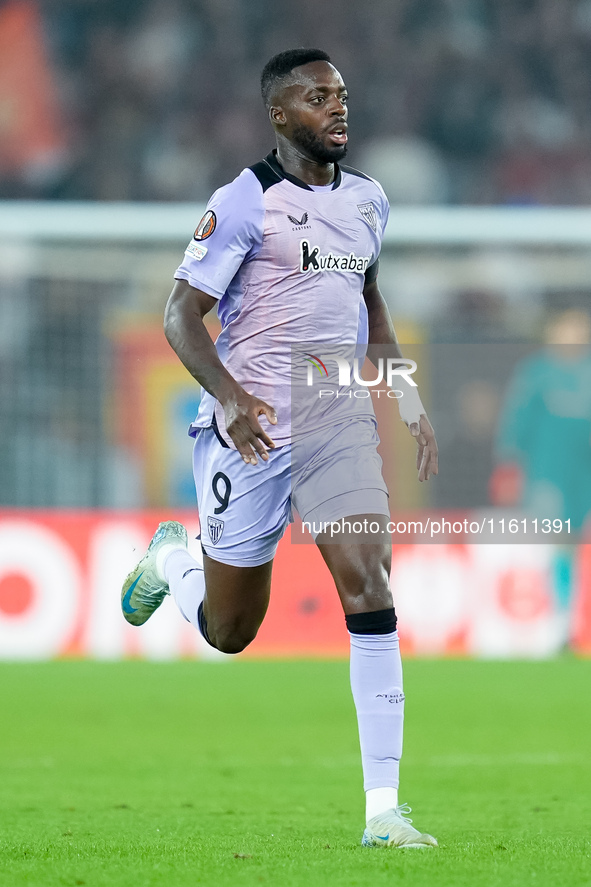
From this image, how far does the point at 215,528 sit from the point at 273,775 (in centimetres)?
A: 169

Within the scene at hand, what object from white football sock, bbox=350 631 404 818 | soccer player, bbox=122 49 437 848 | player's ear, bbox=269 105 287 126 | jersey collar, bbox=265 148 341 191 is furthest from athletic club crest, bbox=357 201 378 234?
white football sock, bbox=350 631 404 818

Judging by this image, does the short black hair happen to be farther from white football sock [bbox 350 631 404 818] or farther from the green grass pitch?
the green grass pitch

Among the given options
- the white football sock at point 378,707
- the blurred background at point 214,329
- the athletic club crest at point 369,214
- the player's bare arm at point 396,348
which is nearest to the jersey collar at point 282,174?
the athletic club crest at point 369,214

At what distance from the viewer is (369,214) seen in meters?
4.41

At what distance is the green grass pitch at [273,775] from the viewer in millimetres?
3453

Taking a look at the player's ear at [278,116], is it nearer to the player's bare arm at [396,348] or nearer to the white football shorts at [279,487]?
the player's bare arm at [396,348]

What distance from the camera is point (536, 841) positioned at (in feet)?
12.9

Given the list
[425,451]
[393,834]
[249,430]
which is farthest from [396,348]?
[393,834]

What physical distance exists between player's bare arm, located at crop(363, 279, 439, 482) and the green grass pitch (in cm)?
114

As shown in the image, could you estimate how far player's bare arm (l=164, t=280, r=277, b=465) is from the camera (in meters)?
3.80

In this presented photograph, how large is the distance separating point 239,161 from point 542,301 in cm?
482

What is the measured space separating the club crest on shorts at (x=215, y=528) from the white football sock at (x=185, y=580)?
16.1 inches

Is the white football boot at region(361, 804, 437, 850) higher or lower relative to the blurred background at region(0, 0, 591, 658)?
lower

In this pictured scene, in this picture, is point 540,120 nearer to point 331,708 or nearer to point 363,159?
point 363,159
